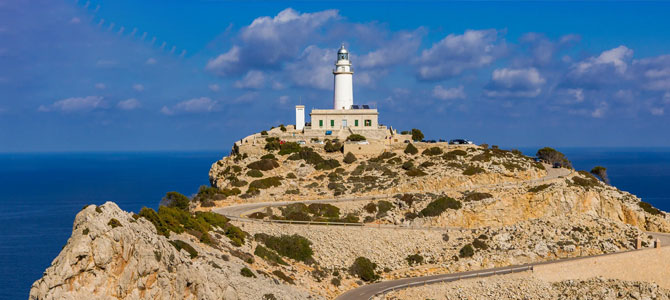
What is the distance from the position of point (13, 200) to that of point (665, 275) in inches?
4326

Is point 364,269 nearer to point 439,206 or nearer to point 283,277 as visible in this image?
point 283,277

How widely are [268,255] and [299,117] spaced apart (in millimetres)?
42256

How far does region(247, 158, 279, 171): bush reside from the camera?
62138 millimetres

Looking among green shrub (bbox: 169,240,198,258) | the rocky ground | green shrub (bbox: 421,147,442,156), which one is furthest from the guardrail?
green shrub (bbox: 421,147,442,156)

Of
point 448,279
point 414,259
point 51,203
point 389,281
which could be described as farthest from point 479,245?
point 51,203

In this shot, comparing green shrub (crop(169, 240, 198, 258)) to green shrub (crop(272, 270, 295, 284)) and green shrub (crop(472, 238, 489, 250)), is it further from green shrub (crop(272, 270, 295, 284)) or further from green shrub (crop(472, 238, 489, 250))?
green shrub (crop(472, 238, 489, 250))

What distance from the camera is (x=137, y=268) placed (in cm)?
2562

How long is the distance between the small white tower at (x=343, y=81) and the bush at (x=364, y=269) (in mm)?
36794

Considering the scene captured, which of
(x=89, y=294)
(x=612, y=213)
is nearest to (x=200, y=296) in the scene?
(x=89, y=294)

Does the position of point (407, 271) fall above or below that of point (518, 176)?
below

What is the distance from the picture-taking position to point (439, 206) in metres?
51.5

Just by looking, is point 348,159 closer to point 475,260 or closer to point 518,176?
point 518,176

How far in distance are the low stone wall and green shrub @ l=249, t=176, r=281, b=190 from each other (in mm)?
25476

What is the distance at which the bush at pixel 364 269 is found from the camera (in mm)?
40812
